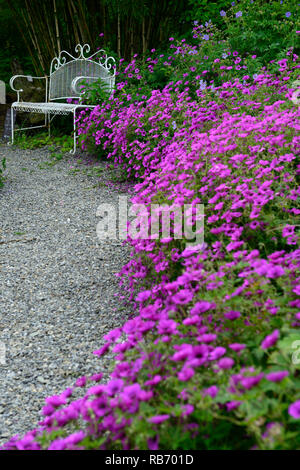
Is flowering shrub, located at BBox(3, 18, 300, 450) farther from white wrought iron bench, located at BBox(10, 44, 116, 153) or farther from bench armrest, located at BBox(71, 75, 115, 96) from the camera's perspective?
white wrought iron bench, located at BBox(10, 44, 116, 153)

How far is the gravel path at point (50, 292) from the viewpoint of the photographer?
5.82 feet


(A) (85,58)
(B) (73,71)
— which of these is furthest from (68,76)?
(A) (85,58)

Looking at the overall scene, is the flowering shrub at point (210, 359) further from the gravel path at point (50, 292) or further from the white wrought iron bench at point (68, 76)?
the white wrought iron bench at point (68, 76)

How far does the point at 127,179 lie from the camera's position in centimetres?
422

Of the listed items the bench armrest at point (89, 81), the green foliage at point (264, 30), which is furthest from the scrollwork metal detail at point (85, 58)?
the green foliage at point (264, 30)

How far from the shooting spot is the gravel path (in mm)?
1772

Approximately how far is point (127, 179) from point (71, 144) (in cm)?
165
